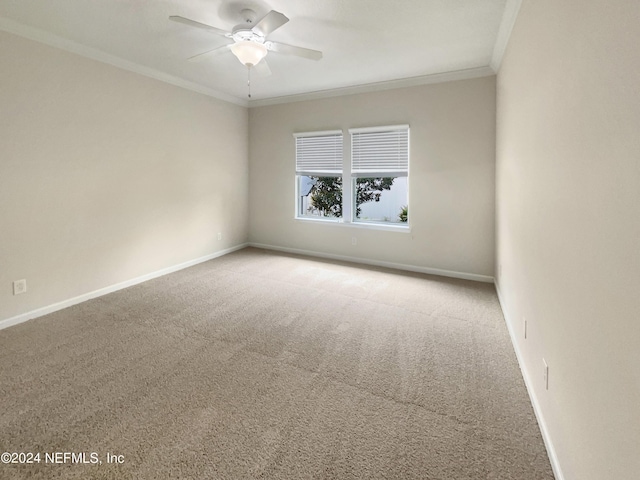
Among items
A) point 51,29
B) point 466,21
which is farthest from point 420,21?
point 51,29

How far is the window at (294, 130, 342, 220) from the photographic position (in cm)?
517

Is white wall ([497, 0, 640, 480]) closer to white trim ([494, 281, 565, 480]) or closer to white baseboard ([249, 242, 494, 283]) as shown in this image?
white trim ([494, 281, 565, 480])

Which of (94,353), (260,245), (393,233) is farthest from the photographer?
(260,245)

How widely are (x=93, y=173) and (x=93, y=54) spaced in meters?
1.24

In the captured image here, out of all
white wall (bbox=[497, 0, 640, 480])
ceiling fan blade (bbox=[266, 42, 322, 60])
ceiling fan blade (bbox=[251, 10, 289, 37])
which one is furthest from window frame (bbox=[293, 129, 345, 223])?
white wall (bbox=[497, 0, 640, 480])

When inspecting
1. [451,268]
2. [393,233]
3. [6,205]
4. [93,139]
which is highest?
[93,139]

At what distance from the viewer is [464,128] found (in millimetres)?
4121

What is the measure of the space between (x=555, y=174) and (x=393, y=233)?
130 inches

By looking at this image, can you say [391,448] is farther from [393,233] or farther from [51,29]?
[51,29]

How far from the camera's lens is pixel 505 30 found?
9.45ft

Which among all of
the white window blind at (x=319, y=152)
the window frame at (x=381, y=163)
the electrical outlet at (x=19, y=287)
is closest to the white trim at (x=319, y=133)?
the white window blind at (x=319, y=152)

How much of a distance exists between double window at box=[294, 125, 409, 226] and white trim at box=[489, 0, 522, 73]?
4.11ft

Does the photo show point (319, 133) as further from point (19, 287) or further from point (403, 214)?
point (19, 287)

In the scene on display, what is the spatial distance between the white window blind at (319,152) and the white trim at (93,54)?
60.6 inches
